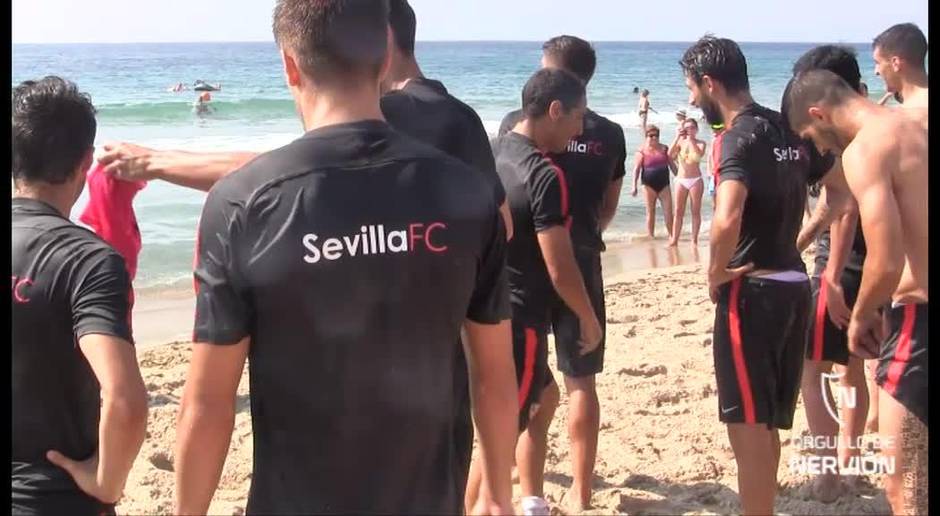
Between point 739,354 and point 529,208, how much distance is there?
3.27 feet

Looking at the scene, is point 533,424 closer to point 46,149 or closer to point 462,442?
point 462,442

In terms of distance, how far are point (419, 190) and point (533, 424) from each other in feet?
8.46

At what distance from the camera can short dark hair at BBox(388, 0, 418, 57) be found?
344cm

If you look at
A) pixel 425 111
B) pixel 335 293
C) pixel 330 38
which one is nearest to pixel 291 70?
pixel 330 38

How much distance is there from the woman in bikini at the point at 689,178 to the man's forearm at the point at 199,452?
36.7 feet

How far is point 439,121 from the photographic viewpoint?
3.29m

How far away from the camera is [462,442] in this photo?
94.5 inches

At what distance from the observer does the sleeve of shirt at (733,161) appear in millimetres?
4020

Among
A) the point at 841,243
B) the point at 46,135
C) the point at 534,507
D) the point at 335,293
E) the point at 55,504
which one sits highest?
the point at 46,135

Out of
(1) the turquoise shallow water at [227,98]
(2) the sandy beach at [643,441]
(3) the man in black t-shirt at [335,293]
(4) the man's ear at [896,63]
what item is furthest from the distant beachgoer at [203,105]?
(3) the man in black t-shirt at [335,293]

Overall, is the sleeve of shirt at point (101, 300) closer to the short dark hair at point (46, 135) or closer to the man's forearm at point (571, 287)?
the short dark hair at point (46, 135)

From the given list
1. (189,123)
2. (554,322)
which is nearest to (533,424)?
(554,322)

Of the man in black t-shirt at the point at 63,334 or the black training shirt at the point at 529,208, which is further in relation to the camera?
the black training shirt at the point at 529,208

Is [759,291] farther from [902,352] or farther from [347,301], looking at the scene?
[347,301]
